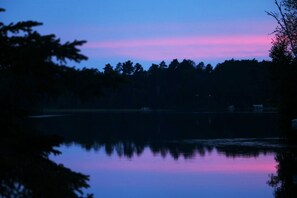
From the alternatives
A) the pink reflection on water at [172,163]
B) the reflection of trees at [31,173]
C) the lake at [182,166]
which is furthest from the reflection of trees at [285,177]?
the reflection of trees at [31,173]

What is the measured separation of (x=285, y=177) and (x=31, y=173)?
14.8 m

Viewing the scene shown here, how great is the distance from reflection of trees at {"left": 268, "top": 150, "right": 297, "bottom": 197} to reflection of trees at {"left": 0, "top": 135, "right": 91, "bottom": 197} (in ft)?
36.1

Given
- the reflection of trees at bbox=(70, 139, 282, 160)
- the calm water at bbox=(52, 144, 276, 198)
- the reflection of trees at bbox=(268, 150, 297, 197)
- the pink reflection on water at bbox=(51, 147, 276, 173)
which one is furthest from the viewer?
the reflection of trees at bbox=(70, 139, 282, 160)

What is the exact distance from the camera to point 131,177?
61.3 ft

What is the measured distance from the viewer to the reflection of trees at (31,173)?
378cm

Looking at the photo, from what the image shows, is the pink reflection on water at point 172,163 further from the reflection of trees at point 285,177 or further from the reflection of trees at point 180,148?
the reflection of trees at point 180,148

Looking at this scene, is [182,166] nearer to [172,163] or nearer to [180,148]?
[172,163]

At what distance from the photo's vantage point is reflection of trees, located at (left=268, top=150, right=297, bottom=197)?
15164 millimetres

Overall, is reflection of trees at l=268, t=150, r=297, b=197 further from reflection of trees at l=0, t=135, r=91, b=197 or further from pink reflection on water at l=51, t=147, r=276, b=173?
reflection of trees at l=0, t=135, r=91, b=197

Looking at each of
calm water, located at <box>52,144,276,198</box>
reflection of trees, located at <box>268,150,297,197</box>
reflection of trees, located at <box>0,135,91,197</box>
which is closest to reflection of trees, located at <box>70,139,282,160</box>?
calm water, located at <box>52,144,276,198</box>

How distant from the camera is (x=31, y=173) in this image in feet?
12.4

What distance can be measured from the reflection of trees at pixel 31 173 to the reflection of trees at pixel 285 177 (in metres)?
11.0

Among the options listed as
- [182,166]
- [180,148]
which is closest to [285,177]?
[182,166]

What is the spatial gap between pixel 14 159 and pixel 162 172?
16284 millimetres
